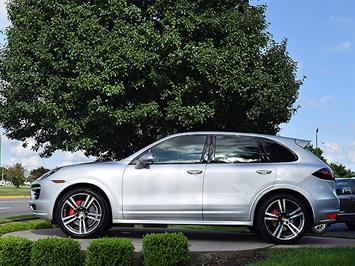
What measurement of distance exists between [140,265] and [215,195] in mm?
1642

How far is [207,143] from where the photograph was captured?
7.88m

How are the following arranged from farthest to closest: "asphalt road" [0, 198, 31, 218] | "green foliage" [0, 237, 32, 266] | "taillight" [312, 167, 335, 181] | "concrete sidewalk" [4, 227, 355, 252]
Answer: "asphalt road" [0, 198, 31, 218] < "taillight" [312, 167, 335, 181] < "concrete sidewalk" [4, 227, 355, 252] < "green foliage" [0, 237, 32, 266]

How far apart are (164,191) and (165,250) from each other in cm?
143

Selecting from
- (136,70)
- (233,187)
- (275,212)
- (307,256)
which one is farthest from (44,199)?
(136,70)

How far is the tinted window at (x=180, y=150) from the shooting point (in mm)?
7793

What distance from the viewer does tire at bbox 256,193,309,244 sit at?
24.7 feet

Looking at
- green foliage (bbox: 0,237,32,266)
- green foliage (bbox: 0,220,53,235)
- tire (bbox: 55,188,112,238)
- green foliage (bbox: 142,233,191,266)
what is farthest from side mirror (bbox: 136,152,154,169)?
green foliage (bbox: 0,220,53,235)

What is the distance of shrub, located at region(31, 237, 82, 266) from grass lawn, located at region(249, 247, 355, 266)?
6.79ft

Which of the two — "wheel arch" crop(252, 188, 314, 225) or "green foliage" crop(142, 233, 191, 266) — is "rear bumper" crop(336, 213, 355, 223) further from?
"green foliage" crop(142, 233, 191, 266)

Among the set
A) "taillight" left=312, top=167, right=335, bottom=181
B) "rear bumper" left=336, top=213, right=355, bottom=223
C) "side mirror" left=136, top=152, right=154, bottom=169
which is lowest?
"rear bumper" left=336, top=213, right=355, bottom=223

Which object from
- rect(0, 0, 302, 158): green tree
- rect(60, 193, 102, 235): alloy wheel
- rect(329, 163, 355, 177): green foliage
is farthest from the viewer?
rect(329, 163, 355, 177): green foliage

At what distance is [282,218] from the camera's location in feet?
24.8

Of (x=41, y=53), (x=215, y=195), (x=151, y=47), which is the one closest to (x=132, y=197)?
(x=215, y=195)

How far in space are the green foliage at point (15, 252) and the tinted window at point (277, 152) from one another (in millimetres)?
3561
